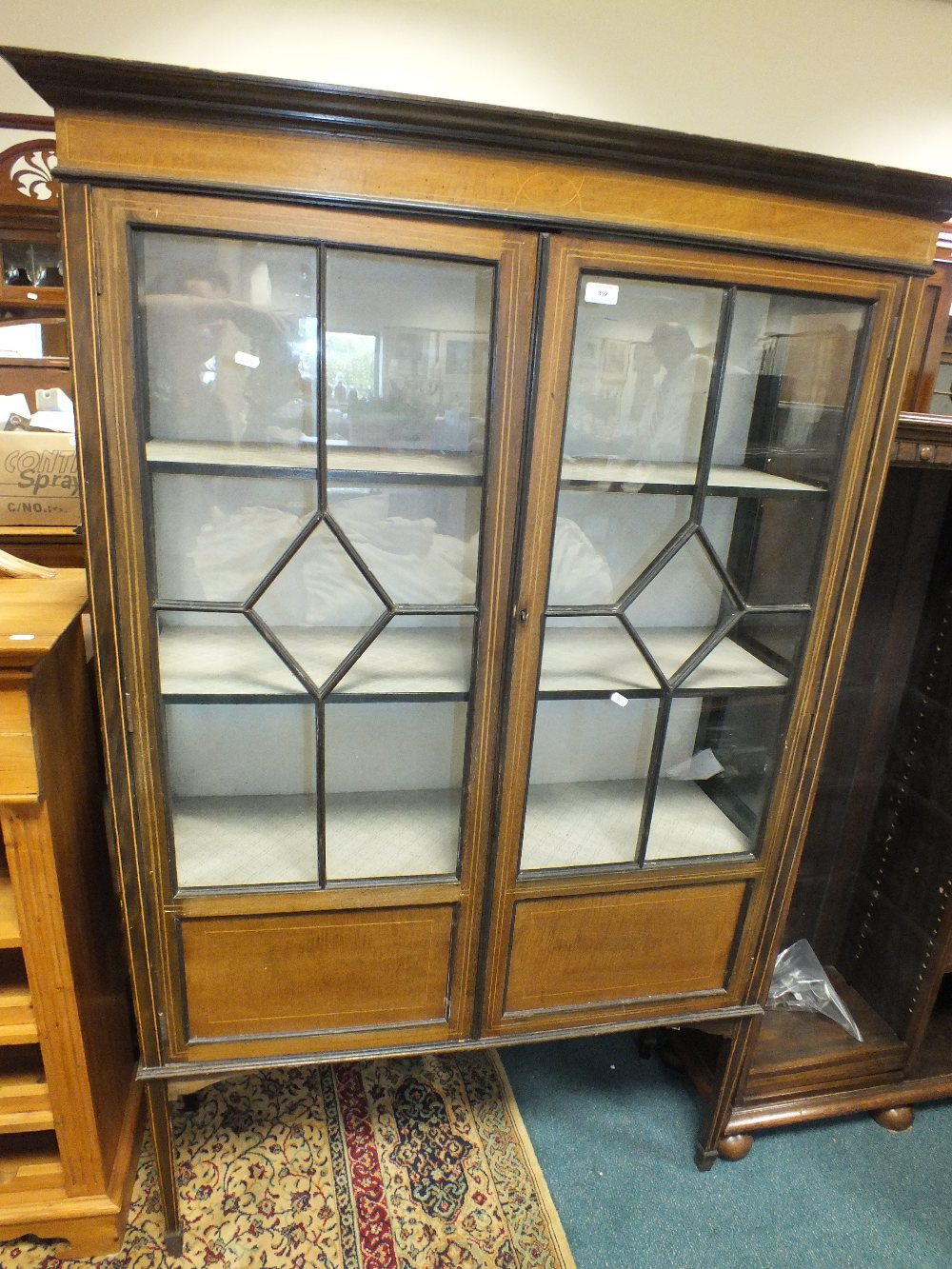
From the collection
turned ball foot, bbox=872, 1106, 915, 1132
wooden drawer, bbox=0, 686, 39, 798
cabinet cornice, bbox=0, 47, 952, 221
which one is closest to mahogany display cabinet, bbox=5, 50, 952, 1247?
cabinet cornice, bbox=0, 47, 952, 221

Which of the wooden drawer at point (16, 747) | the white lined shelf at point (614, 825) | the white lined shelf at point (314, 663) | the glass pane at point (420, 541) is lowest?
the white lined shelf at point (614, 825)

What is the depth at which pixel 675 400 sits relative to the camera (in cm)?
104

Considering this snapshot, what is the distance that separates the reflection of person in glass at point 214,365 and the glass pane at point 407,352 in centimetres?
7

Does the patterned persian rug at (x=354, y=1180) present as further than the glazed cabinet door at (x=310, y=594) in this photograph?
Yes

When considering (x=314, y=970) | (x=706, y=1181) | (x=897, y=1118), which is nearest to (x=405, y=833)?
(x=314, y=970)

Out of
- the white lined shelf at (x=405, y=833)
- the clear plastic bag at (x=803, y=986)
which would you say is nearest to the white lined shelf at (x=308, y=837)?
the white lined shelf at (x=405, y=833)

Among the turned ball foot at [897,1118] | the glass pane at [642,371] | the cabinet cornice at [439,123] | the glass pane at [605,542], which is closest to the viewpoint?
the cabinet cornice at [439,123]

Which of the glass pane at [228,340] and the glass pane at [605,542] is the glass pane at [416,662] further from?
the glass pane at [228,340]

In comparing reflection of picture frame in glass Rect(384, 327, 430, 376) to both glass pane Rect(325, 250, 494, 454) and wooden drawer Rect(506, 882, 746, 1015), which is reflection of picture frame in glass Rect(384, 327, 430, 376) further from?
wooden drawer Rect(506, 882, 746, 1015)

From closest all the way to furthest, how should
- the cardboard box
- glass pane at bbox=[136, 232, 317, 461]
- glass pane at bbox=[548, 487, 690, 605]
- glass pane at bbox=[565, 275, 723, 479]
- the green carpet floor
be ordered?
1. glass pane at bbox=[136, 232, 317, 461]
2. glass pane at bbox=[565, 275, 723, 479]
3. glass pane at bbox=[548, 487, 690, 605]
4. the green carpet floor
5. the cardboard box

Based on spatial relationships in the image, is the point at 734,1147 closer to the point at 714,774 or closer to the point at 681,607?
the point at 714,774

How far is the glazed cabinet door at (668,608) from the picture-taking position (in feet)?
3.15

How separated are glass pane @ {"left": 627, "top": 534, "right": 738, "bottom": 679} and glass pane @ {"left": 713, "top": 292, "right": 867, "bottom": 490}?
0.15 m

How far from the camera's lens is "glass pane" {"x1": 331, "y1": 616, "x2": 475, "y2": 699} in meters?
1.01
